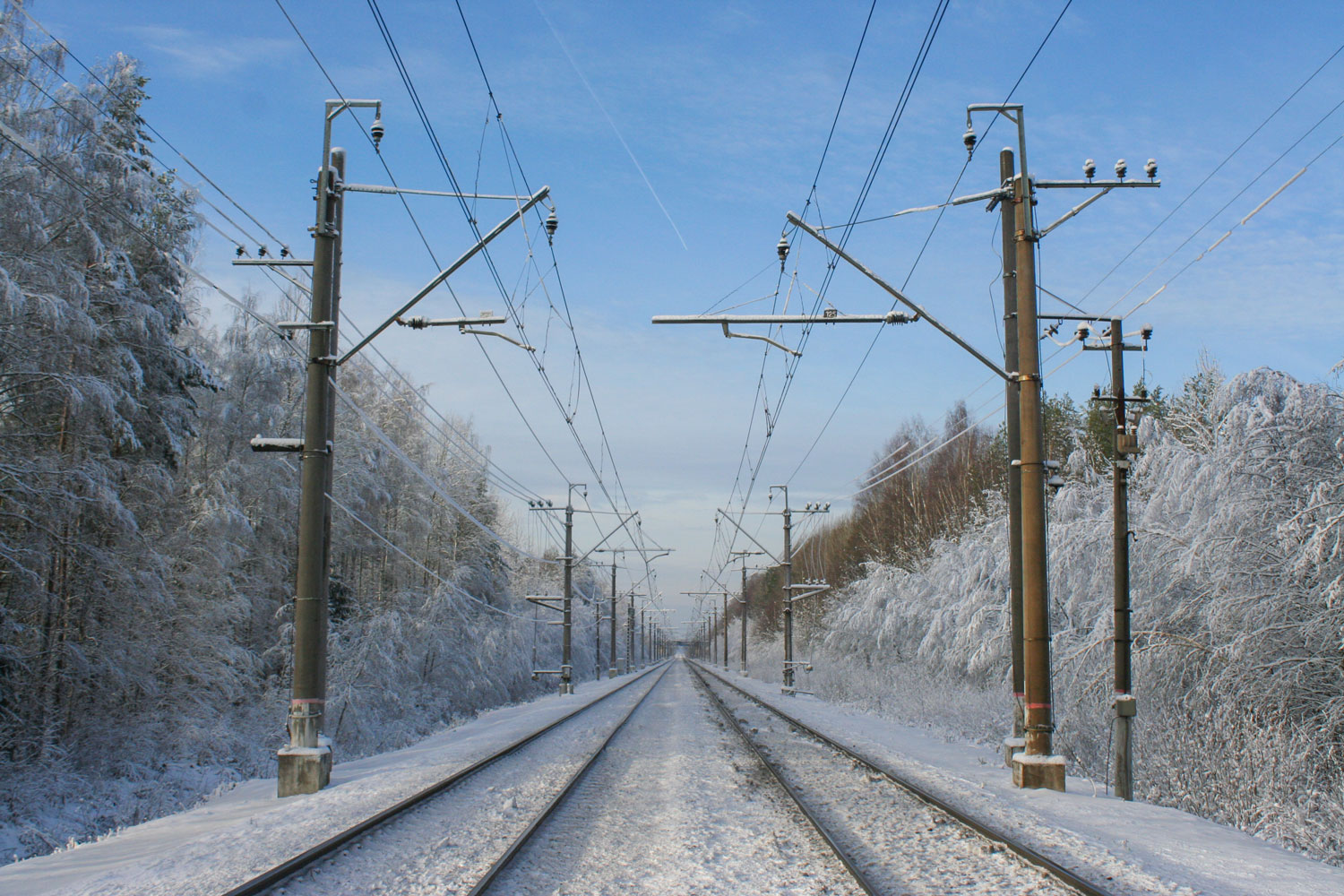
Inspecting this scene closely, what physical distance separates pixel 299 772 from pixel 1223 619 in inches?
548

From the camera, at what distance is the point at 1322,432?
15.1 m

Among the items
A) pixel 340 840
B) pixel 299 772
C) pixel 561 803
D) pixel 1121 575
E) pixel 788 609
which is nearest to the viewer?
pixel 340 840

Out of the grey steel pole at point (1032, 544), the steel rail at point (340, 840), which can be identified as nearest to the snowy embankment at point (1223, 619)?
the grey steel pole at point (1032, 544)

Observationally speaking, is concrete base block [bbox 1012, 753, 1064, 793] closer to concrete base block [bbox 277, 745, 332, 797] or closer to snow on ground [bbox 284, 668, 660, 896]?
snow on ground [bbox 284, 668, 660, 896]

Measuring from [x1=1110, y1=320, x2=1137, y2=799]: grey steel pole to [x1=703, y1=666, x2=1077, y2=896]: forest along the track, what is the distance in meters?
3.21

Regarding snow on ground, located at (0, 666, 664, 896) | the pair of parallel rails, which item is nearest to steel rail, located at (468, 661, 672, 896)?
the pair of parallel rails

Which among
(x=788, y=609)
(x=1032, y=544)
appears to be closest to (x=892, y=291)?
(x=1032, y=544)

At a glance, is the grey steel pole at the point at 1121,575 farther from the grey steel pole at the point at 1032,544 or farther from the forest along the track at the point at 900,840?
the forest along the track at the point at 900,840

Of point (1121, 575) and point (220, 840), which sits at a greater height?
point (1121, 575)

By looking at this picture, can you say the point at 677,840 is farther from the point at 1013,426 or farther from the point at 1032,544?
the point at 1013,426

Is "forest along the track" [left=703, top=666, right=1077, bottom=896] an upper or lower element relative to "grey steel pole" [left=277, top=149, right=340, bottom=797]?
lower

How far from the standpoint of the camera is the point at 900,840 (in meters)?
8.45

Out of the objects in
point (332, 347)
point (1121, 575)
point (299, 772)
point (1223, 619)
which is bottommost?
point (299, 772)

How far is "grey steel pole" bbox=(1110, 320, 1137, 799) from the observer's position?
12.1 meters
